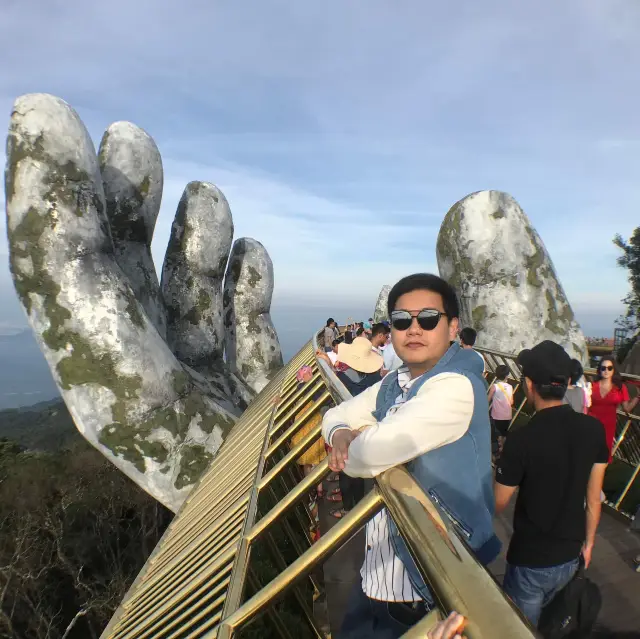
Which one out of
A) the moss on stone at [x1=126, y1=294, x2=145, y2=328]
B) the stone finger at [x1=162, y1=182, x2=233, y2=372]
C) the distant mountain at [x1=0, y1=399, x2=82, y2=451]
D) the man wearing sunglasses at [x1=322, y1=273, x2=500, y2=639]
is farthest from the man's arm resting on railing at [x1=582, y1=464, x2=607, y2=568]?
the distant mountain at [x1=0, y1=399, x2=82, y2=451]

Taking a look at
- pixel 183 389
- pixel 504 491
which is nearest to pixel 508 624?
pixel 504 491

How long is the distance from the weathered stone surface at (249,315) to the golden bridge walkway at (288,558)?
1007cm

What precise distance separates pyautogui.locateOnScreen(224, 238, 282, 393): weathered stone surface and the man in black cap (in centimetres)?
1247

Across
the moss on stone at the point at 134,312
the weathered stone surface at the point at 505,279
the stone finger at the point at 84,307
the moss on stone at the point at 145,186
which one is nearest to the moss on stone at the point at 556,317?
the weathered stone surface at the point at 505,279

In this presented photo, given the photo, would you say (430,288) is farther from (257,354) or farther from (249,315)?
(249,315)

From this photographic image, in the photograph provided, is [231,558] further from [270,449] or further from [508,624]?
[508,624]

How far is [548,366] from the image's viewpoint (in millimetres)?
2121

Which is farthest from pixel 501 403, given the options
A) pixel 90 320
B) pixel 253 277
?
pixel 253 277

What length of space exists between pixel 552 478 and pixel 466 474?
3.01ft

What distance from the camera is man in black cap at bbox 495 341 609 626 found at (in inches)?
80.3

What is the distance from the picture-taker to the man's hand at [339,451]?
4.78 feet

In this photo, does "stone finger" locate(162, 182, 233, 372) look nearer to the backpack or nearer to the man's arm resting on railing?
the man's arm resting on railing

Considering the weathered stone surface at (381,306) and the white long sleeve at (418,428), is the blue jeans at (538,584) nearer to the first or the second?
the white long sleeve at (418,428)

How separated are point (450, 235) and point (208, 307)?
236 inches
